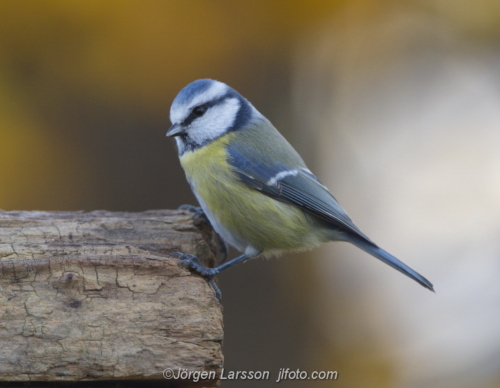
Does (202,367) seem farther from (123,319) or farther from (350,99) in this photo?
(350,99)

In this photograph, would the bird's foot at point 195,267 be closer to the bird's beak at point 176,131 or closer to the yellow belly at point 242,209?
the yellow belly at point 242,209

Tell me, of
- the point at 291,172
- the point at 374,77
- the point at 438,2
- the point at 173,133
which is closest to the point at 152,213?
the point at 173,133

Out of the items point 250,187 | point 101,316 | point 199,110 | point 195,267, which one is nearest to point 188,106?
point 199,110

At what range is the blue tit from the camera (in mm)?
1656

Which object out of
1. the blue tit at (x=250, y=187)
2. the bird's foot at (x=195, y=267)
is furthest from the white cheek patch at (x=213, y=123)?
the bird's foot at (x=195, y=267)

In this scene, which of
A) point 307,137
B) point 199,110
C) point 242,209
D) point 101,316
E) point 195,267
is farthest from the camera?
point 307,137

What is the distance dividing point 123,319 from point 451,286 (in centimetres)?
194

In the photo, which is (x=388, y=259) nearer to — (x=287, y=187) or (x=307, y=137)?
(x=287, y=187)

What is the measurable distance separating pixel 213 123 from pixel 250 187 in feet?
0.92

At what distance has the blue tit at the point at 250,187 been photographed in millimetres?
1656

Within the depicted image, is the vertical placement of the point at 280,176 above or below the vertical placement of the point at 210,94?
below

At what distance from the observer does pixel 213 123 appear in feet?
5.89

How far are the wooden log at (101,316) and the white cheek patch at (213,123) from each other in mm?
536

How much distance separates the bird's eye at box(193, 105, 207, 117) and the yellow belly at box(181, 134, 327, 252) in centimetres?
12
